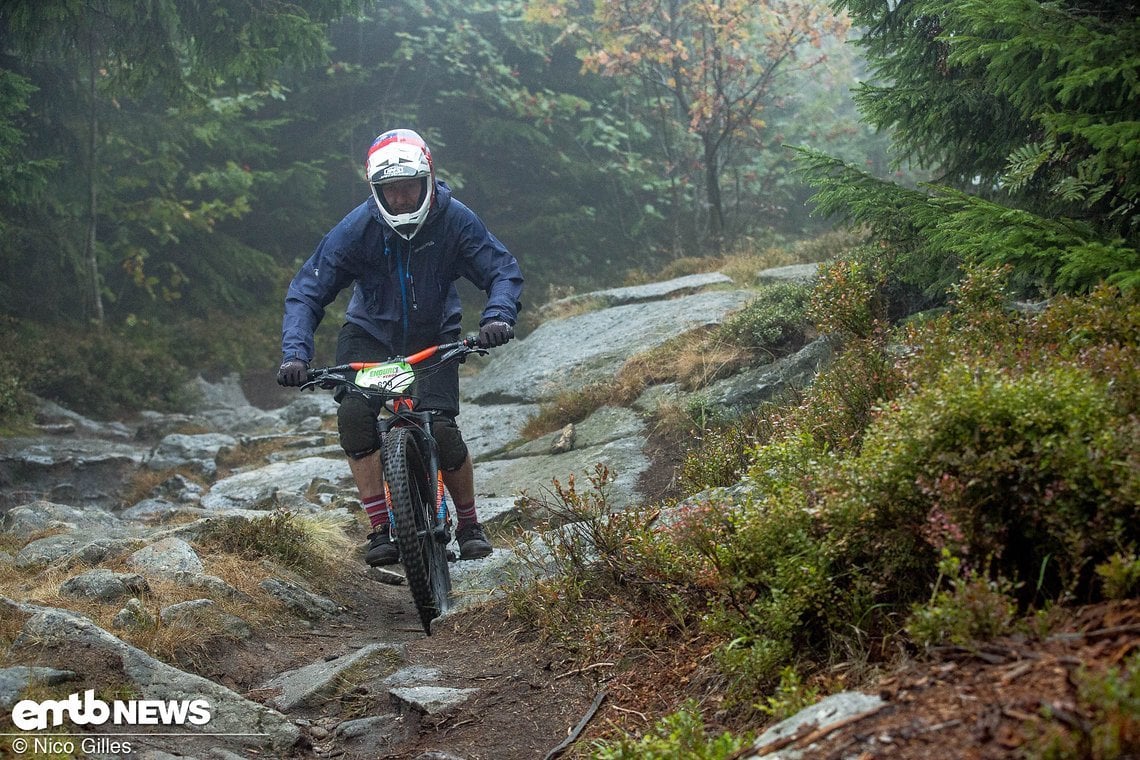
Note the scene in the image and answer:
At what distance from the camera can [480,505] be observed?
25.6 ft

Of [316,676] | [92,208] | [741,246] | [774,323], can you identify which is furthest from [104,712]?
[741,246]

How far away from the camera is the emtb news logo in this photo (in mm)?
3381

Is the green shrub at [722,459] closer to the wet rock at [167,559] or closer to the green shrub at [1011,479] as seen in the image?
the green shrub at [1011,479]

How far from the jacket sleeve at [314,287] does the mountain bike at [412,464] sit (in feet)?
1.23

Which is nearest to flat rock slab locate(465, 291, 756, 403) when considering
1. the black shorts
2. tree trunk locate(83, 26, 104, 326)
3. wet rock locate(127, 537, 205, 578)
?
the black shorts

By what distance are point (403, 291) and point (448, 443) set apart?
0.95 metres

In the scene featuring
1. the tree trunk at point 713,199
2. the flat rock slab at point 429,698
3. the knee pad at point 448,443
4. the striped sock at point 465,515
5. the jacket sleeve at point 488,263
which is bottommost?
the flat rock slab at point 429,698

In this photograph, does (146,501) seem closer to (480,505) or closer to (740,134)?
(480,505)

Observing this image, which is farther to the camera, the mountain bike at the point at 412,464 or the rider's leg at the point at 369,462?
the rider's leg at the point at 369,462

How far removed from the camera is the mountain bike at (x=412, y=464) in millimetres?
5213

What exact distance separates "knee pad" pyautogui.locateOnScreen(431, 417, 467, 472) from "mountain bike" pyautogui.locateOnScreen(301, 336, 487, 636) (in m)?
0.06

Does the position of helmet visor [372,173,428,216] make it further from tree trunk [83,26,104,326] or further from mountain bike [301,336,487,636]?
tree trunk [83,26,104,326]

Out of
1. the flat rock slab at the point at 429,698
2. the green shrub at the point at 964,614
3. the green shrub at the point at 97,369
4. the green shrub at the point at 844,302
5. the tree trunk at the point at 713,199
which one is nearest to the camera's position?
the green shrub at the point at 964,614

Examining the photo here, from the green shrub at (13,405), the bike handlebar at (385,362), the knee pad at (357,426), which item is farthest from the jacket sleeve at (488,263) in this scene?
the green shrub at (13,405)
